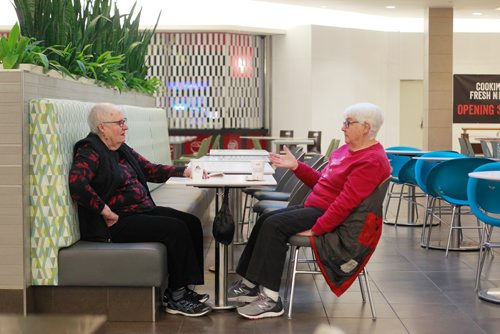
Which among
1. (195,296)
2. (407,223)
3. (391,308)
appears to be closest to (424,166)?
(407,223)

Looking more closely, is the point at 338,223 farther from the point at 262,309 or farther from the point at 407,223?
the point at 407,223

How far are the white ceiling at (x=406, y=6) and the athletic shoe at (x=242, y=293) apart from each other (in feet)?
36.5

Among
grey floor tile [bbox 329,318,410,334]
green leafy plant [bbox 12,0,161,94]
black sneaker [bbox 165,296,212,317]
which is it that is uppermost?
green leafy plant [bbox 12,0,161,94]

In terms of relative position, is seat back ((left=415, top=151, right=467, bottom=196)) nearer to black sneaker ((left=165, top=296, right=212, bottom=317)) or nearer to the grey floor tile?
the grey floor tile

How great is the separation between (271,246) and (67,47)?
1.98 metres

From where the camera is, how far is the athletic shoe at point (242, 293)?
192 inches

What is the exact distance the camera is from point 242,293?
5.04 m

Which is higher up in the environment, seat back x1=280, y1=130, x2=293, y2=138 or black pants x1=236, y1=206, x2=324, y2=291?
seat back x1=280, y1=130, x2=293, y2=138

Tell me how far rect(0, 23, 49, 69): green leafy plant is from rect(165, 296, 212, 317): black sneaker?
1580mm

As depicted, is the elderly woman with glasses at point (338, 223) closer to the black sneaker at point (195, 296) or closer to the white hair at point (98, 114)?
the black sneaker at point (195, 296)

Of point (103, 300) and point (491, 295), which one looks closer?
point (103, 300)

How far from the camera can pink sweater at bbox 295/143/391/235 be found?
4.50 meters

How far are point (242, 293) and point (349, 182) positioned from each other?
1057mm

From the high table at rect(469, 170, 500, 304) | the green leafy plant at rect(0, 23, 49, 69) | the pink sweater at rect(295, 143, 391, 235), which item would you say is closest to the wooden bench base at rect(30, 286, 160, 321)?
the pink sweater at rect(295, 143, 391, 235)
